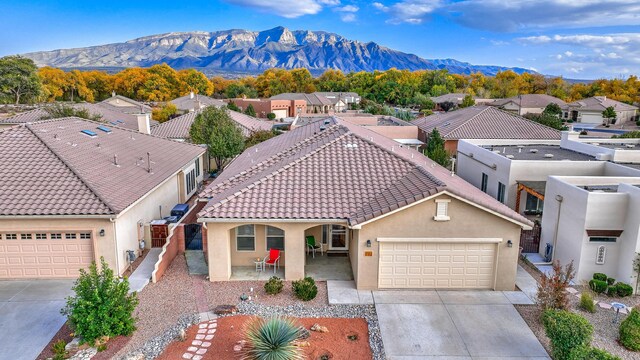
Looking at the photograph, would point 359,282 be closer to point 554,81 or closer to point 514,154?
point 514,154

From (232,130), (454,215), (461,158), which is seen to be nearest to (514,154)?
(461,158)

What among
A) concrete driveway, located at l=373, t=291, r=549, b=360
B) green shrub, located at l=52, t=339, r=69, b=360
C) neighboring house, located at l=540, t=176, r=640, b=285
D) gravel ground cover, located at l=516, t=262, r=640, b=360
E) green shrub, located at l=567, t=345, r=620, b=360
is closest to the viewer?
green shrub, located at l=567, t=345, r=620, b=360

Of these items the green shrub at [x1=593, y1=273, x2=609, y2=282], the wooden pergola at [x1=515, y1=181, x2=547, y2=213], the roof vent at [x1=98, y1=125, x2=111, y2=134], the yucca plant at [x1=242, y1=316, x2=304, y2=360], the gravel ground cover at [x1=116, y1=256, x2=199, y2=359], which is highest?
the roof vent at [x1=98, y1=125, x2=111, y2=134]

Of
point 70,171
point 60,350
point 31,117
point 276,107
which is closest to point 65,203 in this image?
point 70,171

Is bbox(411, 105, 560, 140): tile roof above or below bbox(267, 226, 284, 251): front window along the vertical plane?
above

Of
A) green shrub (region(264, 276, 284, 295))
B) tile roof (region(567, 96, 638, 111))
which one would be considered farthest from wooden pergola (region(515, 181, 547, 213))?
tile roof (region(567, 96, 638, 111))

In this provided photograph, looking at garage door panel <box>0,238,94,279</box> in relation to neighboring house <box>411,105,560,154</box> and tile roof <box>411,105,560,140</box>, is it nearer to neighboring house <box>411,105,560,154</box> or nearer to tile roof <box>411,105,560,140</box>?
neighboring house <box>411,105,560,154</box>

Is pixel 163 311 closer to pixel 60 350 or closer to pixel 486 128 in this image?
pixel 60 350
